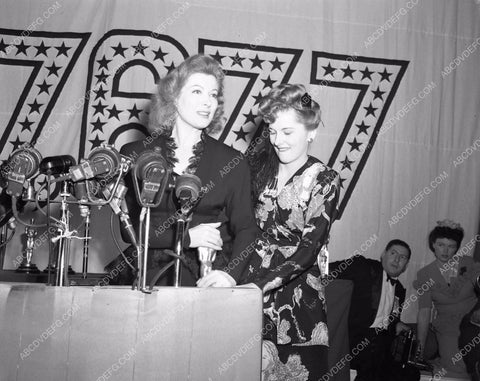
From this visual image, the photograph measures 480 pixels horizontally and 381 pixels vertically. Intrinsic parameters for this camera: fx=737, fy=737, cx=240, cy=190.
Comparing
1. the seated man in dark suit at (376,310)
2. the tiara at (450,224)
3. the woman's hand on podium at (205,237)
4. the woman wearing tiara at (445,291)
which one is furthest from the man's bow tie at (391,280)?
the woman's hand on podium at (205,237)

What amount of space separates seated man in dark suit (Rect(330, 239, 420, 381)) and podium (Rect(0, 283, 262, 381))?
2.89 meters

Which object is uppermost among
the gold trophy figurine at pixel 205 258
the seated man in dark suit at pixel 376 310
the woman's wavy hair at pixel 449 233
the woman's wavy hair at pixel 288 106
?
the woman's wavy hair at pixel 288 106

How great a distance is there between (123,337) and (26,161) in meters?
0.61

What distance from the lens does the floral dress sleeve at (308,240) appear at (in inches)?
93.5

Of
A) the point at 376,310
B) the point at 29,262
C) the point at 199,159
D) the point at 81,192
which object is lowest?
the point at 376,310

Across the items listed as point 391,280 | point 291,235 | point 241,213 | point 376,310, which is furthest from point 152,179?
point 391,280

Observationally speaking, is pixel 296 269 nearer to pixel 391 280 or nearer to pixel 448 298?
pixel 391 280

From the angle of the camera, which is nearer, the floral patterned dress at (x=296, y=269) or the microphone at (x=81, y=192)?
→ the microphone at (x=81, y=192)

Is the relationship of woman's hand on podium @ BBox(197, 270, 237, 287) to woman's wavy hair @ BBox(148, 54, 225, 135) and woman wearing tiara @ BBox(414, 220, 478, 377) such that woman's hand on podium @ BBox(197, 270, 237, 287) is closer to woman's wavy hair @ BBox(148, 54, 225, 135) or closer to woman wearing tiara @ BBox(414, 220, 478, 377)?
woman's wavy hair @ BBox(148, 54, 225, 135)

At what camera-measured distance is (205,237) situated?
7.48 feet

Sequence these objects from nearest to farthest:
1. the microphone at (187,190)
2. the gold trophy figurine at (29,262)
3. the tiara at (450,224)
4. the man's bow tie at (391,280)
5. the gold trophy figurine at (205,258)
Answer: the microphone at (187,190) < the gold trophy figurine at (205,258) < the gold trophy figurine at (29,262) < the man's bow tie at (391,280) < the tiara at (450,224)

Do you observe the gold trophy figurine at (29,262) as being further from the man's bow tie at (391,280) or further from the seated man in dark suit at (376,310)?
the man's bow tie at (391,280)

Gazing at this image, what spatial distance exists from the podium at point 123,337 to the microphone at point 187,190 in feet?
0.79

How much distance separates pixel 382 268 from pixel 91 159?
3.62 meters
